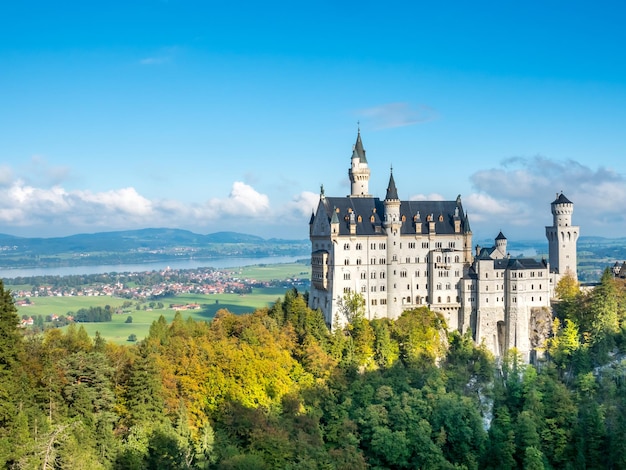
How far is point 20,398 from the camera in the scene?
1948 inches

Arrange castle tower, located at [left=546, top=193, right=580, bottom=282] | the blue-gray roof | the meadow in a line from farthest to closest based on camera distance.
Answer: the meadow → castle tower, located at [left=546, top=193, right=580, bottom=282] → the blue-gray roof

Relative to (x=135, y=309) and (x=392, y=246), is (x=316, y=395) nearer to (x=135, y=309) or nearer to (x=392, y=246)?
(x=392, y=246)

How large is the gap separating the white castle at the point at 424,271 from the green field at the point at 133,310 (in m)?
51.1

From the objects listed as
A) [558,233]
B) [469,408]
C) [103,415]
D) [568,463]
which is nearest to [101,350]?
[103,415]

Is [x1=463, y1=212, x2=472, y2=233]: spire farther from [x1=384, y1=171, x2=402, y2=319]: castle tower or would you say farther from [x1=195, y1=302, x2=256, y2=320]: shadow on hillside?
[x1=195, y1=302, x2=256, y2=320]: shadow on hillside

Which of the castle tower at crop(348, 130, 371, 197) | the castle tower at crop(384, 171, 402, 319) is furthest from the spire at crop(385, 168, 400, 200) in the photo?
the castle tower at crop(348, 130, 371, 197)

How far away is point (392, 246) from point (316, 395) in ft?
66.3

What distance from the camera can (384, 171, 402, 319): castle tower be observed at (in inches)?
3282

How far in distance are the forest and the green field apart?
53320mm

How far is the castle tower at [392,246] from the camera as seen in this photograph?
83.4 meters

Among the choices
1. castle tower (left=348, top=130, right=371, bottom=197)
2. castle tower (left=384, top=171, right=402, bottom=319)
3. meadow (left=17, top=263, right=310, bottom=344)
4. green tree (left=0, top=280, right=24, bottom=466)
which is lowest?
meadow (left=17, top=263, right=310, bottom=344)

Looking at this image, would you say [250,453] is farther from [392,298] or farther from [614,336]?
[614,336]

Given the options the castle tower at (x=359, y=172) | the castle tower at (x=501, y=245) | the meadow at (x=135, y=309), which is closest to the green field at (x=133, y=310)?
the meadow at (x=135, y=309)

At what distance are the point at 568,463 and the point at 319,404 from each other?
2319cm
